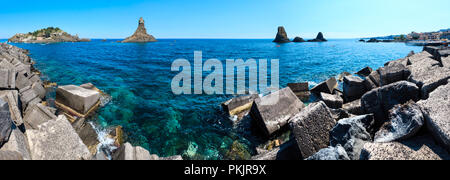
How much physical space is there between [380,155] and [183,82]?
14205 mm

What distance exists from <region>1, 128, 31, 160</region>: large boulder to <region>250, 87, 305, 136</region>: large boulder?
6.08 m

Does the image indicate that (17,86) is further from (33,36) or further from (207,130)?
(33,36)

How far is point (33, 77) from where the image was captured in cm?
1140

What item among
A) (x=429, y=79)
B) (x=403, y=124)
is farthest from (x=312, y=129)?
(x=429, y=79)

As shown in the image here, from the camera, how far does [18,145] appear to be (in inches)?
143

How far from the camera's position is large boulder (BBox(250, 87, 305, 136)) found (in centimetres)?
685

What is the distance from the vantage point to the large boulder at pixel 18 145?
11.5ft

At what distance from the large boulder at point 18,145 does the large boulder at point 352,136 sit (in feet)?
19.4

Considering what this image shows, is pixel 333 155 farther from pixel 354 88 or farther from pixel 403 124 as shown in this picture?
pixel 354 88

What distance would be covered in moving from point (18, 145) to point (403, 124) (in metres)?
7.21

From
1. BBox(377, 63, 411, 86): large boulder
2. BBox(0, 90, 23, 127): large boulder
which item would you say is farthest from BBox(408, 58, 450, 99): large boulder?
BBox(0, 90, 23, 127): large boulder

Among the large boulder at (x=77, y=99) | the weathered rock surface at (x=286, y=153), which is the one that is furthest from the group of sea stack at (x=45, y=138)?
the weathered rock surface at (x=286, y=153)

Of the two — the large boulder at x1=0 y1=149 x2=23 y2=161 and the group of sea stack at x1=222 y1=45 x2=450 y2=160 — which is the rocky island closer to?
the large boulder at x1=0 y1=149 x2=23 y2=161
